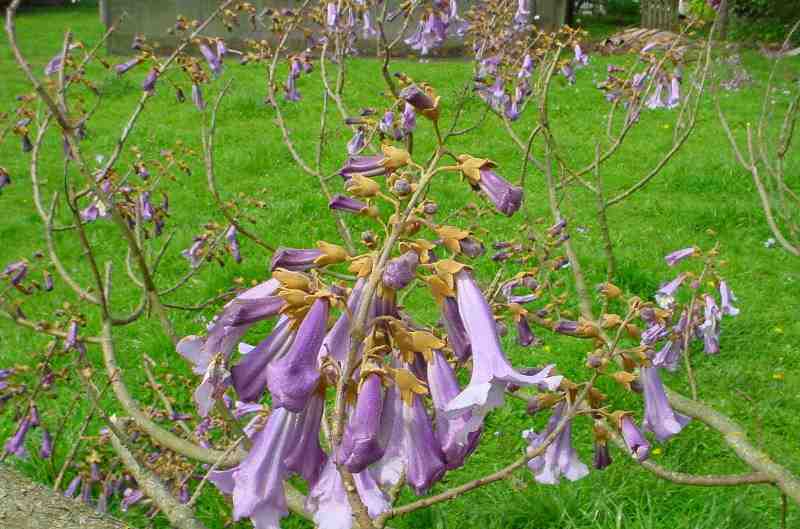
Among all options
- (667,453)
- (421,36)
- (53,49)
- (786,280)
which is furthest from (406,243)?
(53,49)

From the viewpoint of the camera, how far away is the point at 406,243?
42.1 inches

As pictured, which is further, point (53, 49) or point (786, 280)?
point (53, 49)

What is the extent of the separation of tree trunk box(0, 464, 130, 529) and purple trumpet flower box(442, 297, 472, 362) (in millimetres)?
684

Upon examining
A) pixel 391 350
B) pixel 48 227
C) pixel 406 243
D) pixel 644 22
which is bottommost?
pixel 644 22

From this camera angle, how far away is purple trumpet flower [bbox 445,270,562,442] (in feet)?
3.32

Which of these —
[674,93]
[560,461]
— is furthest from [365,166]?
[674,93]

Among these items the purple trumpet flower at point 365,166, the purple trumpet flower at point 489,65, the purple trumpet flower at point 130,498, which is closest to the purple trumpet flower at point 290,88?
the purple trumpet flower at point 489,65

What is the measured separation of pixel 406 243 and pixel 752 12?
60.7 feet

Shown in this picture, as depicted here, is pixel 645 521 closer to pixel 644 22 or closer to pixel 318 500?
pixel 318 500

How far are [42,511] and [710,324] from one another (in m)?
2.75

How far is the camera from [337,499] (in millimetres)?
1018

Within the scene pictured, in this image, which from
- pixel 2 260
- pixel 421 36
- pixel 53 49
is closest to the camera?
pixel 421 36

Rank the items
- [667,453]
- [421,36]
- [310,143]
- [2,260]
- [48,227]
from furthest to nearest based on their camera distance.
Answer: [310,143], [2,260], [421,36], [667,453], [48,227]

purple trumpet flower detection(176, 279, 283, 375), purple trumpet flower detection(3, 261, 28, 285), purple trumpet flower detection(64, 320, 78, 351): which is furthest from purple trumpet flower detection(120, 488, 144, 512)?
purple trumpet flower detection(176, 279, 283, 375)
